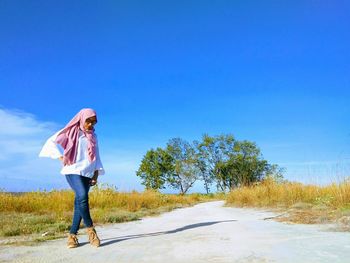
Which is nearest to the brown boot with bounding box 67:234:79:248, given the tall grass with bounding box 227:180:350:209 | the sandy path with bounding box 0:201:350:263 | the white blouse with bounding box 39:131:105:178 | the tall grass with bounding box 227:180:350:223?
the sandy path with bounding box 0:201:350:263

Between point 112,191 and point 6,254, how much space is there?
10878 mm

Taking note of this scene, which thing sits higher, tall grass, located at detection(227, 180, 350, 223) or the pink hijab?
the pink hijab

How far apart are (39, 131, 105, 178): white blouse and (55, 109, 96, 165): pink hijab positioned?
5cm

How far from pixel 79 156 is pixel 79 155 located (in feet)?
0.05

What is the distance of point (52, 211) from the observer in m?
10.9

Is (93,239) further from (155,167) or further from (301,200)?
(155,167)

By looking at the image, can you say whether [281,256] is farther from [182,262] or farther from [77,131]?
[77,131]

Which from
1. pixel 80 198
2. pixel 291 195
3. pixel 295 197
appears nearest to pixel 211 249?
pixel 80 198

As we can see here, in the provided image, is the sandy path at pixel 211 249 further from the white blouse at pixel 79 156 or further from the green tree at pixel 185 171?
the green tree at pixel 185 171

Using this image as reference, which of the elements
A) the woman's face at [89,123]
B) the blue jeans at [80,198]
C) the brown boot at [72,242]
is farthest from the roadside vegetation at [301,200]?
the woman's face at [89,123]

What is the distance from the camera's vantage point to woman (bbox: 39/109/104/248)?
199 inches

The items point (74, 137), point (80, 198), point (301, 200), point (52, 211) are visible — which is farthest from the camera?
point (301, 200)

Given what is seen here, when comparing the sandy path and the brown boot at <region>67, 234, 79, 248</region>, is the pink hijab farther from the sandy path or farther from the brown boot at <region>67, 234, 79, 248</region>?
the sandy path

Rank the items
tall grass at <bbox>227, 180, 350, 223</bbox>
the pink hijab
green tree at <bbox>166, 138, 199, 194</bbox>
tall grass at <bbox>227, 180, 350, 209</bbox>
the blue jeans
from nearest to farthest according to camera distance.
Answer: the blue jeans < the pink hijab < tall grass at <bbox>227, 180, 350, 223</bbox> < tall grass at <bbox>227, 180, 350, 209</bbox> < green tree at <bbox>166, 138, 199, 194</bbox>
